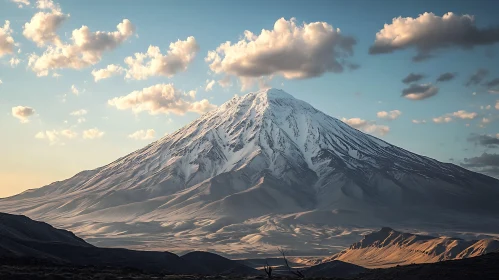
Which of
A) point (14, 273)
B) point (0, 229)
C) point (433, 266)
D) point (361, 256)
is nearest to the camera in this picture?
point (14, 273)

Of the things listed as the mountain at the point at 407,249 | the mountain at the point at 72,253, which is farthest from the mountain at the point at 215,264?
the mountain at the point at 407,249

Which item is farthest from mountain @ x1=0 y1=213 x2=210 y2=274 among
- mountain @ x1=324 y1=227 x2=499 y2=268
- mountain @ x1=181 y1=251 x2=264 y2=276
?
mountain @ x1=324 y1=227 x2=499 y2=268

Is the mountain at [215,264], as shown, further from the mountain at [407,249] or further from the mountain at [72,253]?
the mountain at [407,249]

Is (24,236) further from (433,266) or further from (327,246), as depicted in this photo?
(327,246)

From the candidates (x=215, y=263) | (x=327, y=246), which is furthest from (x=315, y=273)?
(x=327, y=246)

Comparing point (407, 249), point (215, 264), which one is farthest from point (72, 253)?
point (407, 249)

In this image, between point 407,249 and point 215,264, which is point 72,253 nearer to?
point 215,264

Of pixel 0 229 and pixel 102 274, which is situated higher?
pixel 0 229
